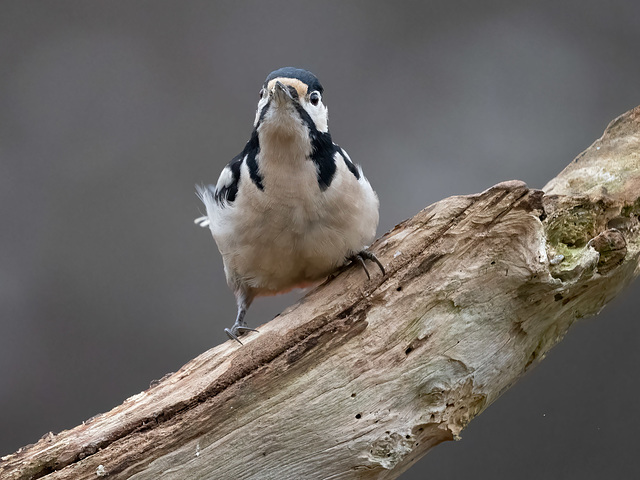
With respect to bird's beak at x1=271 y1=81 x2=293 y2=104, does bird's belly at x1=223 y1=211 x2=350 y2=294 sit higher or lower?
lower

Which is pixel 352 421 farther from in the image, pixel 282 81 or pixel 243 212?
pixel 282 81

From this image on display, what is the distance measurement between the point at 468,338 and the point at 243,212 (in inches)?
25.1

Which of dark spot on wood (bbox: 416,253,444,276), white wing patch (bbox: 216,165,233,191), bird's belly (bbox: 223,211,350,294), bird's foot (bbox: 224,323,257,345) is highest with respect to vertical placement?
white wing patch (bbox: 216,165,233,191)

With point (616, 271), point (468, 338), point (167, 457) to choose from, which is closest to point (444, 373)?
point (468, 338)

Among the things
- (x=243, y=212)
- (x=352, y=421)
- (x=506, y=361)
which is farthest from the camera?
(x=243, y=212)

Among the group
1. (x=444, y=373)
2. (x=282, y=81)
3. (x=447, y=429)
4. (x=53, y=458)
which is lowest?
(x=447, y=429)

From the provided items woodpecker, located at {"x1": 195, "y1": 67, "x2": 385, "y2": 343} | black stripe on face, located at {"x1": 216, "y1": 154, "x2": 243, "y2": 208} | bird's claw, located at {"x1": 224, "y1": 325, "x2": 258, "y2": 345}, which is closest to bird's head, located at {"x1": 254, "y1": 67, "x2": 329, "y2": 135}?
woodpecker, located at {"x1": 195, "y1": 67, "x2": 385, "y2": 343}

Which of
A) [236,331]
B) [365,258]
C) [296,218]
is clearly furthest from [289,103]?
[236,331]

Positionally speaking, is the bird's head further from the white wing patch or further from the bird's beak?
the white wing patch

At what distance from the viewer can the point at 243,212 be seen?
170 centimetres

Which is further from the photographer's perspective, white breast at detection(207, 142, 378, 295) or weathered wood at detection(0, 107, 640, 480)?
white breast at detection(207, 142, 378, 295)

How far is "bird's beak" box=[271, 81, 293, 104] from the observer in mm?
1533

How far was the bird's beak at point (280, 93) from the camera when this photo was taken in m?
1.53

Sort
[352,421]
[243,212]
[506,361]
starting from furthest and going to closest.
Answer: [243,212] < [506,361] < [352,421]
